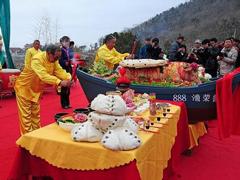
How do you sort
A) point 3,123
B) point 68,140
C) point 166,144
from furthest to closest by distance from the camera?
point 3,123 < point 166,144 < point 68,140

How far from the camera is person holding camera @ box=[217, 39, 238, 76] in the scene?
5.75 metres

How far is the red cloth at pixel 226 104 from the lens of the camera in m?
3.42

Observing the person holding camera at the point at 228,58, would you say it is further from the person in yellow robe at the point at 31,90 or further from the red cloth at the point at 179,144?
the person in yellow robe at the point at 31,90

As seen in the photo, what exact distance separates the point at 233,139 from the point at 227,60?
1949 mm

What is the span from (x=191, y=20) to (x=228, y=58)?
2459cm

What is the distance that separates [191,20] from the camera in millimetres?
29328

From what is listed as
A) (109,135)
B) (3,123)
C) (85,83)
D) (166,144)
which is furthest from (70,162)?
(3,123)

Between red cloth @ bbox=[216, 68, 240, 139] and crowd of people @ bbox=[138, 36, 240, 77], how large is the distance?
94.2 inches

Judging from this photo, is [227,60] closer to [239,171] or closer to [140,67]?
[140,67]

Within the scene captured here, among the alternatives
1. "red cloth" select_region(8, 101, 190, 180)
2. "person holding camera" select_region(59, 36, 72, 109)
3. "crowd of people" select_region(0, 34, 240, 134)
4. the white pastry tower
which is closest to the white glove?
the white pastry tower

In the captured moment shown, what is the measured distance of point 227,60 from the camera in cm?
575

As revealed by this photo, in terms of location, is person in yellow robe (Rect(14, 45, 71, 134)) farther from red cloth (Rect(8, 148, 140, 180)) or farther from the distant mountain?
the distant mountain

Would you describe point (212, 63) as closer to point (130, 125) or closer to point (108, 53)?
point (108, 53)

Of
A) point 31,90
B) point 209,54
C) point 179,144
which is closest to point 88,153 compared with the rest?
point 179,144
